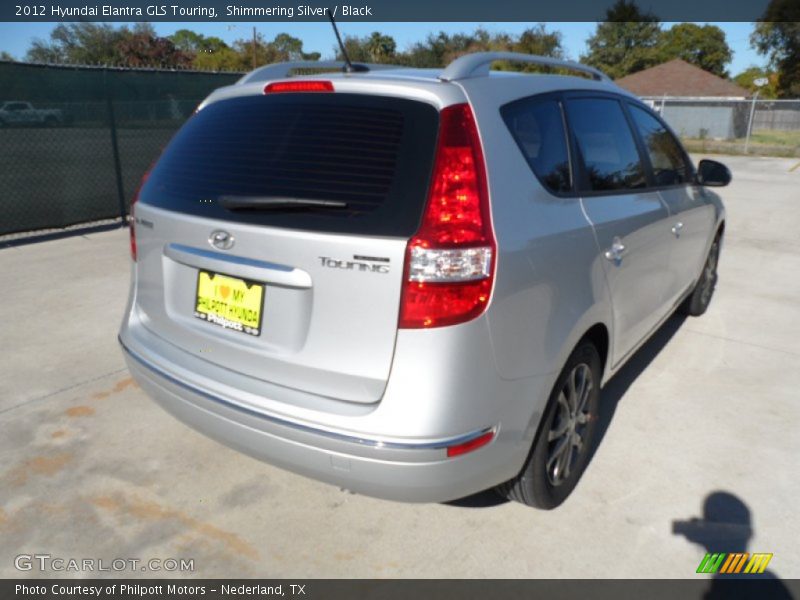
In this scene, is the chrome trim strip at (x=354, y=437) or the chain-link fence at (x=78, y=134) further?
A: the chain-link fence at (x=78, y=134)

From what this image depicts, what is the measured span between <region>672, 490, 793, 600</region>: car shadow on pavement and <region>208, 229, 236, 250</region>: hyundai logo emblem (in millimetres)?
2081

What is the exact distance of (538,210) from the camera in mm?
2209

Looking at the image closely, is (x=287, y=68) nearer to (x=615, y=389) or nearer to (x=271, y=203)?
(x=271, y=203)

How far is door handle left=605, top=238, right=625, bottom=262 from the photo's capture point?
2672 mm

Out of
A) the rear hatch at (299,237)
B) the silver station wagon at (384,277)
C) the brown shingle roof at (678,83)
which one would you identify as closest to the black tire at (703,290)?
the silver station wagon at (384,277)

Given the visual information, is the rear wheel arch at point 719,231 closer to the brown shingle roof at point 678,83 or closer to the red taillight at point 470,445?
the red taillight at point 470,445

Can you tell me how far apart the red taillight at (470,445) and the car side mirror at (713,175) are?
3.01 meters

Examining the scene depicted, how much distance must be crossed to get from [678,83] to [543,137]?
47.5 m

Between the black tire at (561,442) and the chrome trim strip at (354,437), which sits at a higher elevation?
the chrome trim strip at (354,437)

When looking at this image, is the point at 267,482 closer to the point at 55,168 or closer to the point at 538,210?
the point at 538,210

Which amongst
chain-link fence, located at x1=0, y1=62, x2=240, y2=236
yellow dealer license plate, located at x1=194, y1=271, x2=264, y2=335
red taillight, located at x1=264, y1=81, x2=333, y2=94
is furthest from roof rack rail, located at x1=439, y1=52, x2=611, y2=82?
chain-link fence, located at x1=0, y1=62, x2=240, y2=236

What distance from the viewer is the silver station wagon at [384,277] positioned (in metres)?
1.93

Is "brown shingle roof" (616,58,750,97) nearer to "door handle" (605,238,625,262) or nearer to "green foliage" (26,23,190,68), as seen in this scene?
"green foliage" (26,23,190,68)

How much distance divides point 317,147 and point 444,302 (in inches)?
28.2
